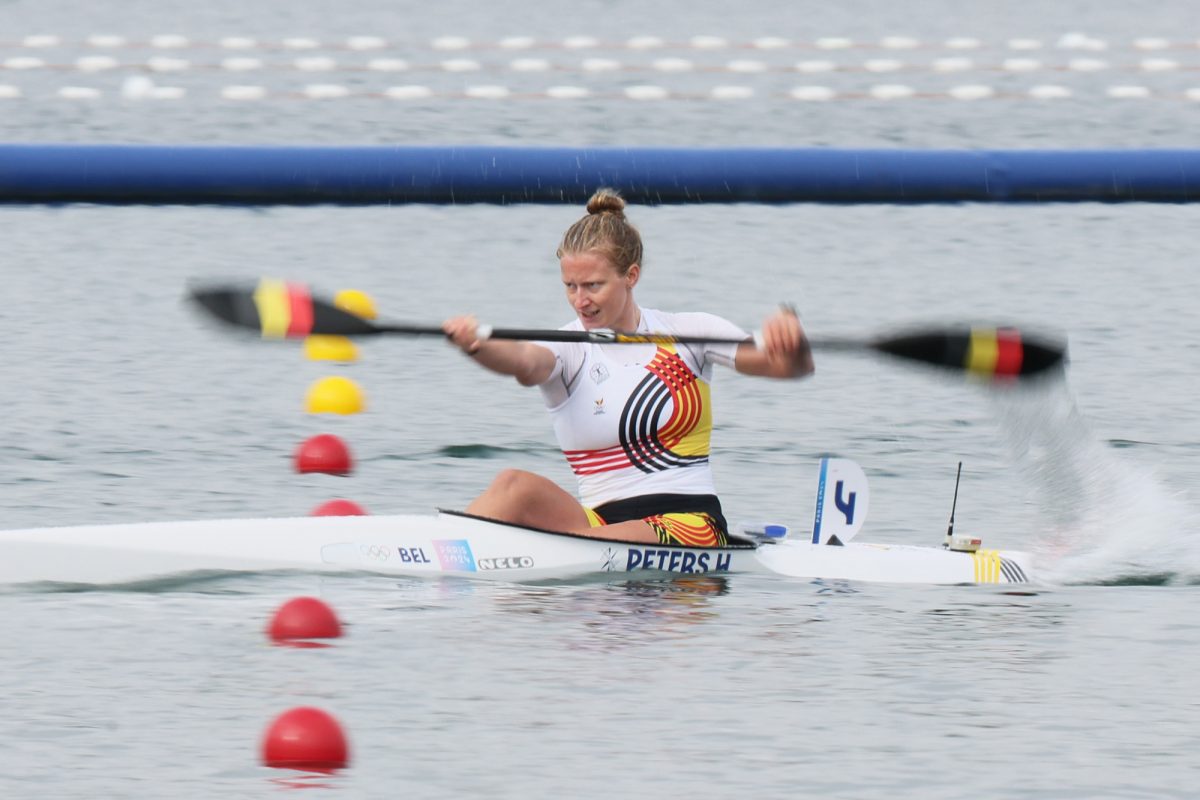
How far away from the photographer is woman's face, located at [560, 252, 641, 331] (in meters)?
7.06

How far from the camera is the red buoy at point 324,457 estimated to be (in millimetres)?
8914

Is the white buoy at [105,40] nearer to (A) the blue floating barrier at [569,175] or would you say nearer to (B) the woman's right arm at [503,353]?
(A) the blue floating barrier at [569,175]

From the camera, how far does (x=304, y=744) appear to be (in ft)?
16.7

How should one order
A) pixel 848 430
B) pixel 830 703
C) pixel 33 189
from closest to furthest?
pixel 830 703 < pixel 848 430 < pixel 33 189

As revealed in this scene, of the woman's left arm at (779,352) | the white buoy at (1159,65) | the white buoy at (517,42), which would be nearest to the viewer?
the woman's left arm at (779,352)

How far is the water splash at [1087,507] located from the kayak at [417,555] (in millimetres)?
330

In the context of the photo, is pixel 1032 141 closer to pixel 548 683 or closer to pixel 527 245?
pixel 527 245

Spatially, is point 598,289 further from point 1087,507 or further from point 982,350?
point 1087,507

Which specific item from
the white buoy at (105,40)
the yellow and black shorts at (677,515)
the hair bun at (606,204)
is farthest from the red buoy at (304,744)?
the white buoy at (105,40)

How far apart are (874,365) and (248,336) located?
442 centimetres

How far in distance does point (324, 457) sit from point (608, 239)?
2.23 m

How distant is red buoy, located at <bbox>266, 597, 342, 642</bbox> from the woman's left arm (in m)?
1.56

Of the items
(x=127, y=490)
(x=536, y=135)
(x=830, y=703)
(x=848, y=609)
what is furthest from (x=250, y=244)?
(x=830, y=703)

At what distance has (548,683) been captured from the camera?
232 inches
